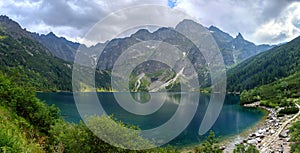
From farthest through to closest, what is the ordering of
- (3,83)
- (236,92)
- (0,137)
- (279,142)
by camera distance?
(236,92), (279,142), (3,83), (0,137)

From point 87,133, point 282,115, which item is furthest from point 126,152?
point 282,115

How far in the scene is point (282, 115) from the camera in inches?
2363

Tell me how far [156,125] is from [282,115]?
112 feet

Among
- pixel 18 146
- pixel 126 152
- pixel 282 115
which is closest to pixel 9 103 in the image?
pixel 126 152

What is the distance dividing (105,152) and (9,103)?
1343 cm

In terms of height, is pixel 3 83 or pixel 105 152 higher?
pixel 3 83

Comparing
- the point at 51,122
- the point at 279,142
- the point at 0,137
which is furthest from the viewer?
the point at 279,142

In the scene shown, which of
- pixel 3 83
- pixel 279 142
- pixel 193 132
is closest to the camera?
pixel 3 83

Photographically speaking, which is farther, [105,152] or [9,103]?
[9,103]

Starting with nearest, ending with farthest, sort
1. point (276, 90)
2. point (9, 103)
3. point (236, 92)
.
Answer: point (9, 103) → point (276, 90) → point (236, 92)

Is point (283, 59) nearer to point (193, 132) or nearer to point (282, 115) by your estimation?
point (282, 115)

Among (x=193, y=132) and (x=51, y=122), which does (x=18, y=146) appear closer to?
(x=51, y=122)

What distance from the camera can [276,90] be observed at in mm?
108625

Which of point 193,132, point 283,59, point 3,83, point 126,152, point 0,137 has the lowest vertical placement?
point 193,132
